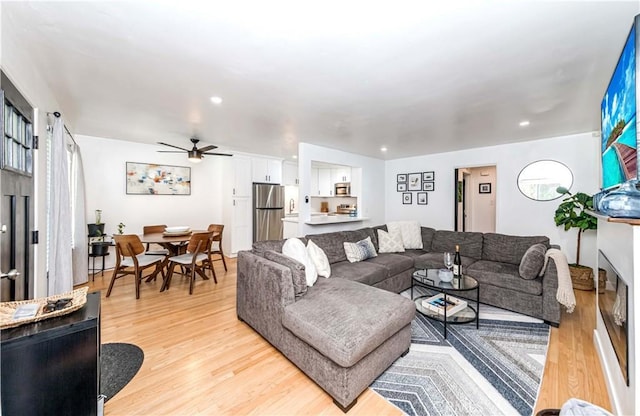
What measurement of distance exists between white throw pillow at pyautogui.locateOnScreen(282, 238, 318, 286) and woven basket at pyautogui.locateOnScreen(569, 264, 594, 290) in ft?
12.3

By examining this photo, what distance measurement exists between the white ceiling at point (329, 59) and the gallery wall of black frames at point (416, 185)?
209 cm

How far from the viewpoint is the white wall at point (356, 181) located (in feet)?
14.0

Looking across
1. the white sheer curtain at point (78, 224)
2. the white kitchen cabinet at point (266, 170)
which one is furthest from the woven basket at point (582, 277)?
the white sheer curtain at point (78, 224)

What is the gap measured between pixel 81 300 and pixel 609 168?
3.40 metres

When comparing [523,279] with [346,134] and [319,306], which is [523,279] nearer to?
[319,306]

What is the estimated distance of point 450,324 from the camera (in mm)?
2660

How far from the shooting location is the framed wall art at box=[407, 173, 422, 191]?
5535mm

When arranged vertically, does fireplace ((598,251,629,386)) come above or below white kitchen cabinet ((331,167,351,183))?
below

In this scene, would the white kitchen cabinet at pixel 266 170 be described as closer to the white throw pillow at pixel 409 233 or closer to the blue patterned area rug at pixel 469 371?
the white throw pillow at pixel 409 233

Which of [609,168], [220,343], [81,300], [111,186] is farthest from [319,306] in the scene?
[111,186]

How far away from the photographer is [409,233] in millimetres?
4473

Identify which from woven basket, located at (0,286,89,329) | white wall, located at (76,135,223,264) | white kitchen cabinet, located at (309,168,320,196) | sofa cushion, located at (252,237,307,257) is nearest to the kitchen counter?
sofa cushion, located at (252,237,307,257)

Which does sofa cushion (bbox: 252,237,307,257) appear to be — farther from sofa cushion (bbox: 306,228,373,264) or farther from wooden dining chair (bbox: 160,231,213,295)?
wooden dining chair (bbox: 160,231,213,295)

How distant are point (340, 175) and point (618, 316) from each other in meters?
5.90
